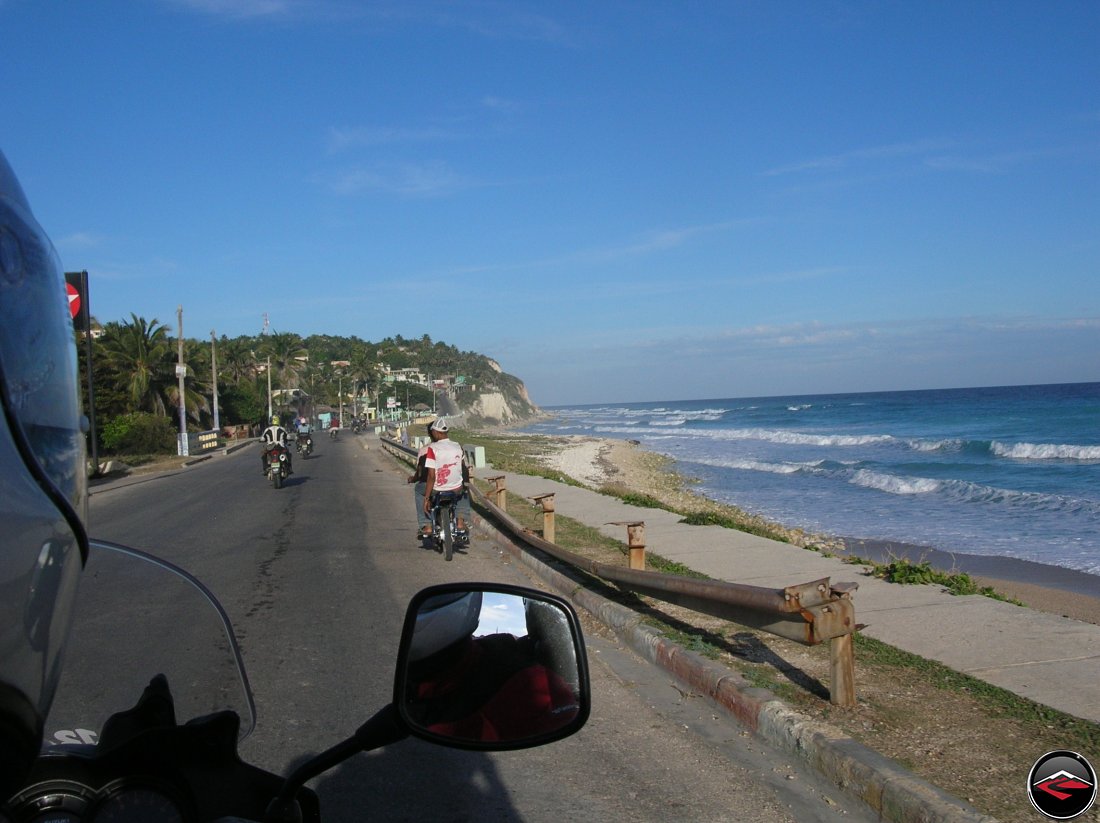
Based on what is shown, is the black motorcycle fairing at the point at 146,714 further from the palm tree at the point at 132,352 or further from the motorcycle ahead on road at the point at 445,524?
the palm tree at the point at 132,352

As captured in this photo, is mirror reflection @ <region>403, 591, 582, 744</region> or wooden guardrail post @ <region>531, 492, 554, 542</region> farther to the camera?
wooden guardrail post @ <region>531, 492, 554, 542</region>

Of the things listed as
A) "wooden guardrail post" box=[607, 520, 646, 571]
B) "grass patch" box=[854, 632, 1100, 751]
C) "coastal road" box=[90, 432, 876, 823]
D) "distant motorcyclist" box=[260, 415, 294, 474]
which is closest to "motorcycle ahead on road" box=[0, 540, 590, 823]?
"coastal road" box=[90, 432, 876, 823]

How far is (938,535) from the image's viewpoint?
18.6m

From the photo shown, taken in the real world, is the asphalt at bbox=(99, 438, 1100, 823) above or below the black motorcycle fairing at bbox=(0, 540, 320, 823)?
below

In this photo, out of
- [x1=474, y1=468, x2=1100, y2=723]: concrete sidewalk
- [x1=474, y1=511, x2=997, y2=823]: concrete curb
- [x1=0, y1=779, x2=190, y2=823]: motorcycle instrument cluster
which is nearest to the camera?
[x1=0, y1=779, x2=190, y2=823]: motorcycle instrument cluster

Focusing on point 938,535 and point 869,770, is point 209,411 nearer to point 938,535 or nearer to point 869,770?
point 938,535

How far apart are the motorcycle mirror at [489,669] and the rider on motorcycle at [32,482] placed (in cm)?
84

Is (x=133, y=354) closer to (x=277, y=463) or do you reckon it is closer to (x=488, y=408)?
(x=277, y=463)

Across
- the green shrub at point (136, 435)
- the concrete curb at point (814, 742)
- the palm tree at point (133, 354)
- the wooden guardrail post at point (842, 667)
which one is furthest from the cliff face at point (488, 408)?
the wooden guardrail post at point (842, 667)

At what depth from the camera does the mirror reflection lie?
2.16m

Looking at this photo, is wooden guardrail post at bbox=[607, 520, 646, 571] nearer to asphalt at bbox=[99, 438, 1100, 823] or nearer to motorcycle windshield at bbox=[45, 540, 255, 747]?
asphalt at bbox=[99, 438, 1100, 823]

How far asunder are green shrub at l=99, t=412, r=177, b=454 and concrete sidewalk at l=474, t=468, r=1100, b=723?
2866 cm

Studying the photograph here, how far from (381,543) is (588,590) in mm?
4996

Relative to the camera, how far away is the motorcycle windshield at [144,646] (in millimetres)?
2301
